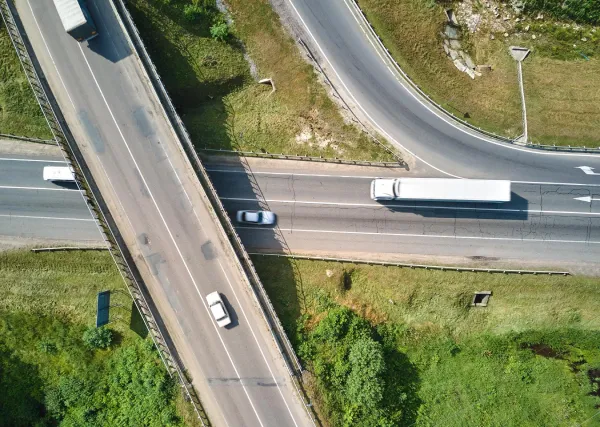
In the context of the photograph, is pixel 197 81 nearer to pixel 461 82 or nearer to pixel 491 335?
pixel 461 82

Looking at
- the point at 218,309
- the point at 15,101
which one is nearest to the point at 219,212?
the point at 218,309

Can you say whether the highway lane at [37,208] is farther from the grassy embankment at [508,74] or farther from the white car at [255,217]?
the grassy embankment at [508,74]

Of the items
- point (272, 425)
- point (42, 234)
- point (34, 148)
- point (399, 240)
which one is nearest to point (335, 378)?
point (272, 425)

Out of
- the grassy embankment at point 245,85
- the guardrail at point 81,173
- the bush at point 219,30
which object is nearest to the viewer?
the guardrail at point 81,173

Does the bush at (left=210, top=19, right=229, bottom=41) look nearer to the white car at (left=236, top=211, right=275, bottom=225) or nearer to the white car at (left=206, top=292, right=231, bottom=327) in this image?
the white car at (left=236, top=211, right=275, bottom=225)

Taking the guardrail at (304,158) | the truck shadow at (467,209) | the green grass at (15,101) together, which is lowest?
the truck shadow at (467,209)

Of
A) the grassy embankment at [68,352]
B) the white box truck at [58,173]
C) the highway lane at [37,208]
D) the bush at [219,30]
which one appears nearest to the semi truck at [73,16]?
the bush at [219,30]

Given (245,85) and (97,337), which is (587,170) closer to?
(245,85)
